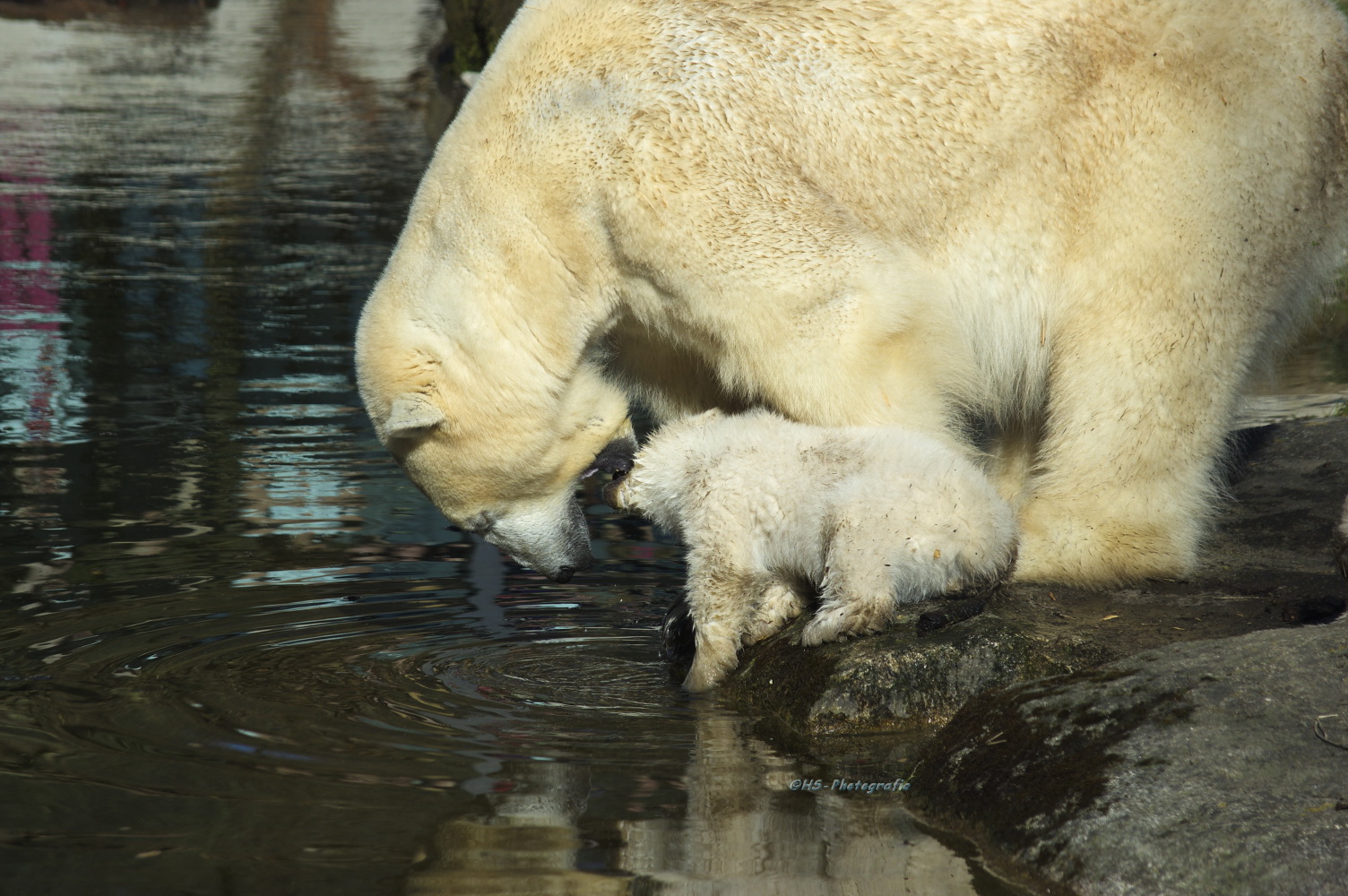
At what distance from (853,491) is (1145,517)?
113 cm

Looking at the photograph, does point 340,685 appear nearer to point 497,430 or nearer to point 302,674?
point 302,674

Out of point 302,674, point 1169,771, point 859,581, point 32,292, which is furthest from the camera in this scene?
point 32,292

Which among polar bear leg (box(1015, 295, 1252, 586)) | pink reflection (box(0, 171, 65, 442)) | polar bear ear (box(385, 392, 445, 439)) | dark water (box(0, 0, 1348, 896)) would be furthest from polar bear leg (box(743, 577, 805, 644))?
pink reflection (box(0, 171, 65, 442))

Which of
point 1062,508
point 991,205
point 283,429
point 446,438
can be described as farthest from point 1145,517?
point 283,429

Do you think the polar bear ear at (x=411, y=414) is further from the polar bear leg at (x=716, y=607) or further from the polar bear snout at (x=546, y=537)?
the polar bear leg at (x=716, y=607)

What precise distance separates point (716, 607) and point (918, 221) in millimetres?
1277

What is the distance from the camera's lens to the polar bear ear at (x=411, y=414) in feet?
14.9

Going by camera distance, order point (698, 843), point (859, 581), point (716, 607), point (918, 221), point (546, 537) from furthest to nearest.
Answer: point (546, 537) < point (918, 221) < point (716, 607) < point (859, 581) < point (698, 843)

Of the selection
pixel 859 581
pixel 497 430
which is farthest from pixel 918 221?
pixel 497 430

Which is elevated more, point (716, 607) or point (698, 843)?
point (698, 843)

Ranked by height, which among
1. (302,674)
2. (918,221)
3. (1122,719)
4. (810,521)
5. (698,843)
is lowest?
(302,674)

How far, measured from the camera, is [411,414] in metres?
4.54

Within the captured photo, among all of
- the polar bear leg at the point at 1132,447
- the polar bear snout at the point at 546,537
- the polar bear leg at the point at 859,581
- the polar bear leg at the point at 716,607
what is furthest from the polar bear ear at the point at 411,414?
the polar bear leg at the point at 1132,447

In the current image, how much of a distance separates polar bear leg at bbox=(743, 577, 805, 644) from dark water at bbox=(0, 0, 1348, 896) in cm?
29
